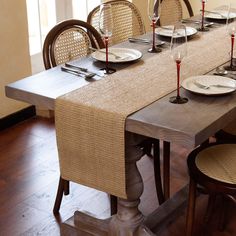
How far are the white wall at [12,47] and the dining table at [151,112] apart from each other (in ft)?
3.27

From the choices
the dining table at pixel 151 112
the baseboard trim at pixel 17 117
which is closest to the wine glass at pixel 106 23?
the dining table at pixel 151 112

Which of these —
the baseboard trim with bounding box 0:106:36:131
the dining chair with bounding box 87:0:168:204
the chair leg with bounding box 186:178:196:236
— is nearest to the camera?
the chair leg with bounding box 186:178:196:236

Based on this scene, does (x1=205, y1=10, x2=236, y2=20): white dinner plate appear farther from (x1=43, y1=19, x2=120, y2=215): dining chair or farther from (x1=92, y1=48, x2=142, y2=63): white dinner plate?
(x1=92, y1=48, x2=142, y2=63): white dinner plate

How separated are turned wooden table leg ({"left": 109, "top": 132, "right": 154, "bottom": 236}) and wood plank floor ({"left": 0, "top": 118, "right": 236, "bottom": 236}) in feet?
1.02

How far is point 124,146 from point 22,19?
1.80m

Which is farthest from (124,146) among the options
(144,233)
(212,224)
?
(212,224)

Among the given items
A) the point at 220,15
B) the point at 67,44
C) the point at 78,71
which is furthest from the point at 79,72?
the point at 220,15

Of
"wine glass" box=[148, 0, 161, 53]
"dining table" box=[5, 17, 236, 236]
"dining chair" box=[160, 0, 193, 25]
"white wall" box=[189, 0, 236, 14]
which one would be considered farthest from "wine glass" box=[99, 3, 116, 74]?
"white wall" box=[189, 0, 236, 14]

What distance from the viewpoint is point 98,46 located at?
2592 mm

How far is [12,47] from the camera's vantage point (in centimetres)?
325

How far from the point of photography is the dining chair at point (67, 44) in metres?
2.33

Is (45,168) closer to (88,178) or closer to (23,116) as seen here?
(23,116)

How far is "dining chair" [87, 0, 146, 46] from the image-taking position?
9.55ft

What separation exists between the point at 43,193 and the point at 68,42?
0.74 meters
